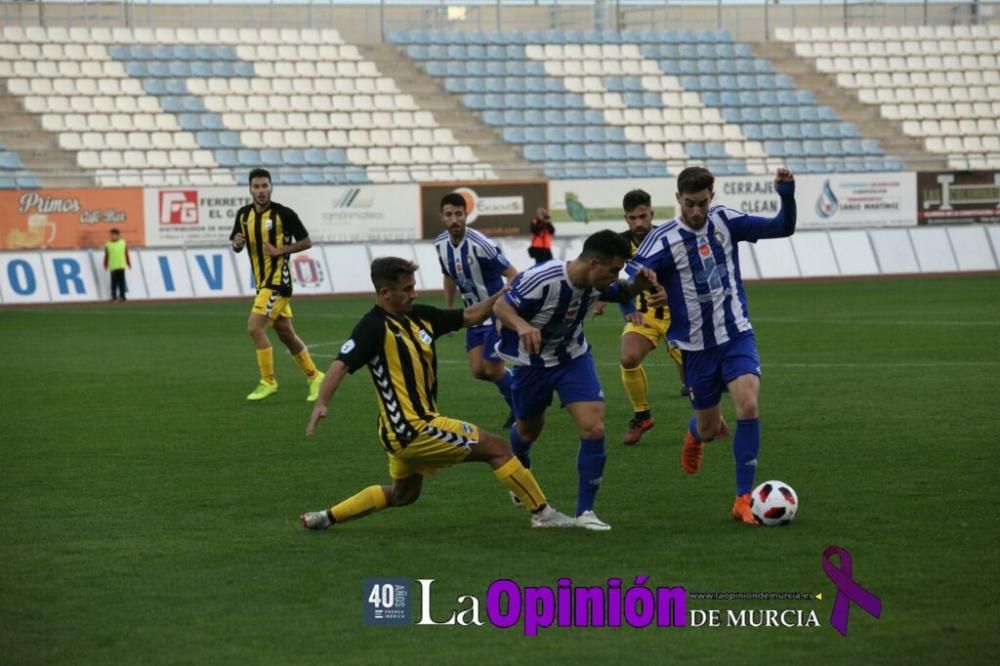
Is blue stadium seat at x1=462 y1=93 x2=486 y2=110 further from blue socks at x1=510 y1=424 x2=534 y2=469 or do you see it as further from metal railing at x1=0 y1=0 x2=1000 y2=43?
blue socks at x1=510 y1=424 x2=534 y2=469

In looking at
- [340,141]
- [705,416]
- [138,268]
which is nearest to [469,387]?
[705,416]

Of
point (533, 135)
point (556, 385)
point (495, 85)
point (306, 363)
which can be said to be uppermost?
point (495, 85)

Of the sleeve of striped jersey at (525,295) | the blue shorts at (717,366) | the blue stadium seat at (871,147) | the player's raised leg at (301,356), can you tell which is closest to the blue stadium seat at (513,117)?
the blue stadium seat at (871,147)

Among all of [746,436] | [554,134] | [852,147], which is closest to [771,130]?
[852,147]

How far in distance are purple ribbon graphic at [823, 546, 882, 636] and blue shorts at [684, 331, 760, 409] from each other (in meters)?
2.04

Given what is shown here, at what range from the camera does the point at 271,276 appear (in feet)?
51.4

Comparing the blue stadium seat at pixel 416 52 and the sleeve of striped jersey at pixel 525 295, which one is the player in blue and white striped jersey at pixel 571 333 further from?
the blue stadium seat at pixel 416 52

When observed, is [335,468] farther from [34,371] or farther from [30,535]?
[34,371]

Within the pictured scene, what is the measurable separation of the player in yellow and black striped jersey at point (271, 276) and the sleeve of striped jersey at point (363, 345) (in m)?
7.56

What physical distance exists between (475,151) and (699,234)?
30.8 m

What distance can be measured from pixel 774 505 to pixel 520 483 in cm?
134

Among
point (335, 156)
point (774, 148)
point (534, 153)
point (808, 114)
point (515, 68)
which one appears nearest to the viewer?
point (335, 156)

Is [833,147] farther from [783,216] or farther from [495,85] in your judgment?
[783,216]

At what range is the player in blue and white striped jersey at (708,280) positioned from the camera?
907 cm
